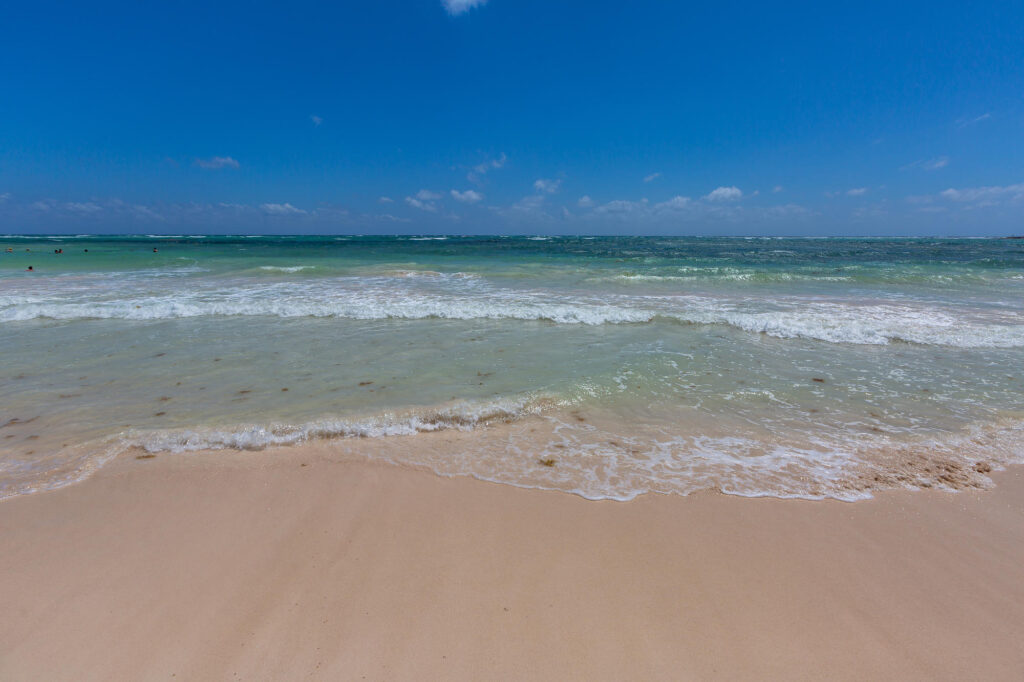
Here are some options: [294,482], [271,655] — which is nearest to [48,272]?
[294,482]

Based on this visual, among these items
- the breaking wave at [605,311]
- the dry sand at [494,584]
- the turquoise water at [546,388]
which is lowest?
the dry sand at [494,584]

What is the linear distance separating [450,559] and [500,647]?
702 millimetres

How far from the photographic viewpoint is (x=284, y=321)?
1030 cm

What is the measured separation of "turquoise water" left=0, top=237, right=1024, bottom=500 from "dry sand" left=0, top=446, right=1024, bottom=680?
458 millimetres

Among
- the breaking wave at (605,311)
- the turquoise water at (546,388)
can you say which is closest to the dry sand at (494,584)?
the turquoise water at (546,388)

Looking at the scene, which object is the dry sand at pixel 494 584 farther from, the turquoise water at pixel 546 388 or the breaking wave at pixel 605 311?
the breaking wave at pixel 605 311

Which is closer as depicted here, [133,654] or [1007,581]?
[133,654]

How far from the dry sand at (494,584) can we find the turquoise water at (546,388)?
18.0 inches

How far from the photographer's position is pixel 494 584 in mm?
2639

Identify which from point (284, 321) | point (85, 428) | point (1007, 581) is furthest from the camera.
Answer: point (284, 321)

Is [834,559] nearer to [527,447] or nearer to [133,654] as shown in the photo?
[527,447]

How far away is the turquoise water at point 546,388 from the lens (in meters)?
4.09

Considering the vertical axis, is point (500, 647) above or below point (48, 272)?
below

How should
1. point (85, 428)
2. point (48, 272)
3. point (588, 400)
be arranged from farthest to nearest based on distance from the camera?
point (48, 272)
point (588, 400)
point (85, 428)
